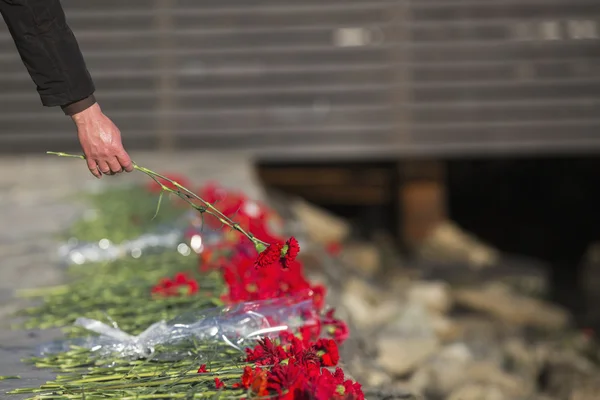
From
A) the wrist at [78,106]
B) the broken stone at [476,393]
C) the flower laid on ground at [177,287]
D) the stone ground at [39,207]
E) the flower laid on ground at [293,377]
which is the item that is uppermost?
the wrist at [78,106]

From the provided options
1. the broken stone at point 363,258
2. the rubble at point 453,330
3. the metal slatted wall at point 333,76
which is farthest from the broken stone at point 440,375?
the metal slatted wall at point 333,76

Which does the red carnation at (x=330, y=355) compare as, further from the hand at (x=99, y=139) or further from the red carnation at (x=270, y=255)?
the hand at (x=99, y=139)

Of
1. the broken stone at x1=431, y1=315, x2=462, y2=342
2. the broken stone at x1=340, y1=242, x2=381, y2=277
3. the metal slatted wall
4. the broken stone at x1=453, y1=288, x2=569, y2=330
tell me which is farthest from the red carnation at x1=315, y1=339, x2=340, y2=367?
the metal slatted wall

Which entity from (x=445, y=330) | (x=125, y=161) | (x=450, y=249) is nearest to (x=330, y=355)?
(x=125, y=161)

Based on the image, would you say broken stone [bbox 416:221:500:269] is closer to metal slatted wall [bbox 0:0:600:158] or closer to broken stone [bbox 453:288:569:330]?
metal slatted wall [bbox 0:0:600:158]

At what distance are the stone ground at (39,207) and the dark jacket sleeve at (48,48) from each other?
2.36 ft

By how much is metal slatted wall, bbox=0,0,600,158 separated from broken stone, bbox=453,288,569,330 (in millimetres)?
1471

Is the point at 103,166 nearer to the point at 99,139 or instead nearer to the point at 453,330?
the point at 99,139

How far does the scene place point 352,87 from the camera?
263 inches

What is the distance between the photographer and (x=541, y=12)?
661 centimetres

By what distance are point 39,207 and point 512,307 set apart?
287 cm

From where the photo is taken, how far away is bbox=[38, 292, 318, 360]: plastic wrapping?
7.84ft

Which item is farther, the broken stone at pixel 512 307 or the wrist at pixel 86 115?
the broken stone at pixel 512 307

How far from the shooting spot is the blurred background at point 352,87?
21.7 feet
